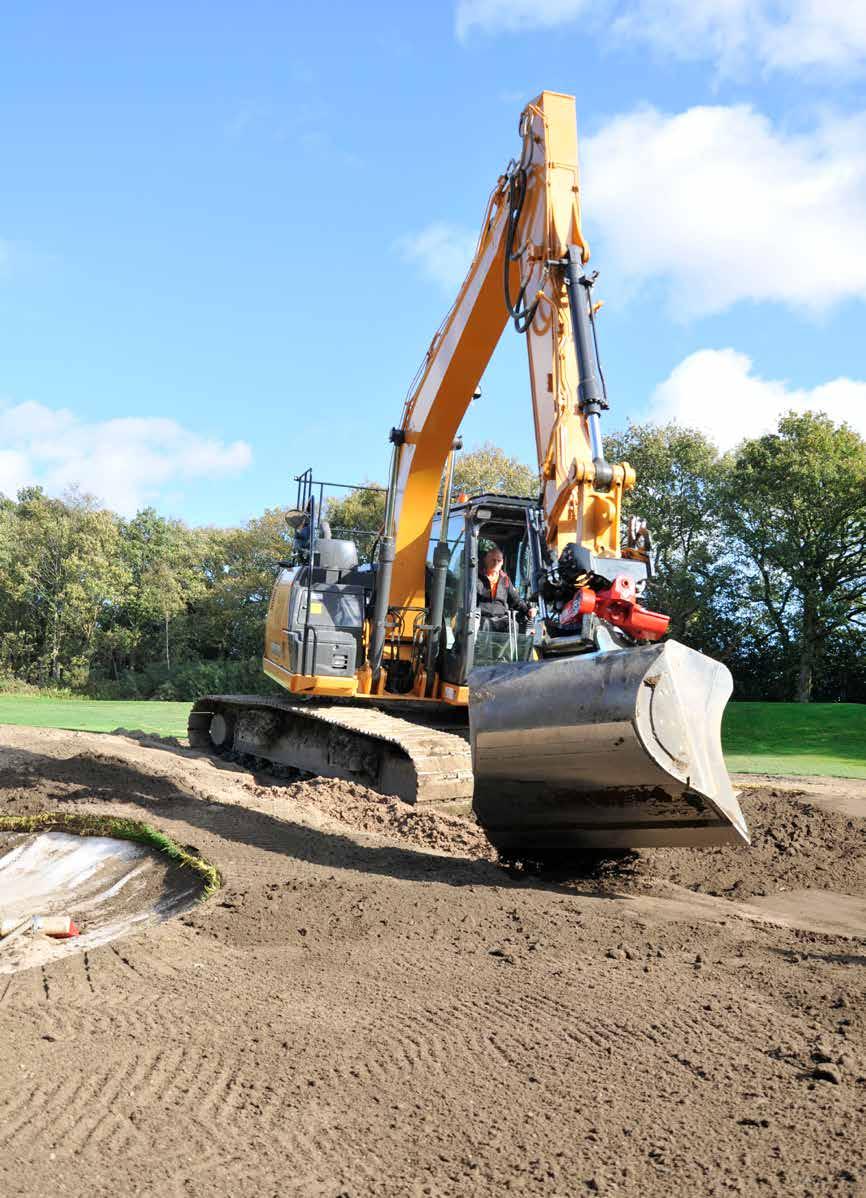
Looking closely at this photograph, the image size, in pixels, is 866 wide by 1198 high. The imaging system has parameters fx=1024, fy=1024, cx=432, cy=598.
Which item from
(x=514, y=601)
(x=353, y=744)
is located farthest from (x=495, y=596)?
(x=353, y=744)

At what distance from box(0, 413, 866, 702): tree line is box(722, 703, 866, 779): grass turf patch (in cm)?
696

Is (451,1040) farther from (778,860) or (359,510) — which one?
(359,510)

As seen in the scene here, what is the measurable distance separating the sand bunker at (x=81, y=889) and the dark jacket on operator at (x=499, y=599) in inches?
153

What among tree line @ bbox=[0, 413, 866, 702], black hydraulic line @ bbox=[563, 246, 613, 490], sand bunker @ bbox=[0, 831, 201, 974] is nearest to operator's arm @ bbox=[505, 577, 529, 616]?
black hydraulic line @ bbox=[563, 246, 613, 490]

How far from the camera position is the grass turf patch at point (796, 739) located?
1442 cm

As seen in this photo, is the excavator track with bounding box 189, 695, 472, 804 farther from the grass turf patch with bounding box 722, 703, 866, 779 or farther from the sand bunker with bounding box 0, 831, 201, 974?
the grass turf patch with bounding box 722, 703, 866, 779

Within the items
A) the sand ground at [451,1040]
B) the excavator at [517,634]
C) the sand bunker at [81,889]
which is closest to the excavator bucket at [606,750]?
the excavator at [517,634]

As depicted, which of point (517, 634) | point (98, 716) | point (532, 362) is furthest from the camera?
point (98, 716)

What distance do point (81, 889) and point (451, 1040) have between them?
14.2 feet

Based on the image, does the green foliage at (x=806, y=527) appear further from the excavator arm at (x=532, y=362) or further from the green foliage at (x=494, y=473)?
the excavator arm at (x=532, y=362)

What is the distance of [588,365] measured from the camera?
6.98 metres

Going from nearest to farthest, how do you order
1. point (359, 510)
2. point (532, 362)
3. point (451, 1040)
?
point (451, 1040), point (532, 362), point (359, 510)

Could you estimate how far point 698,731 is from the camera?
18.1ft

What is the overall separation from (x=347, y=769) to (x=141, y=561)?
117ft
